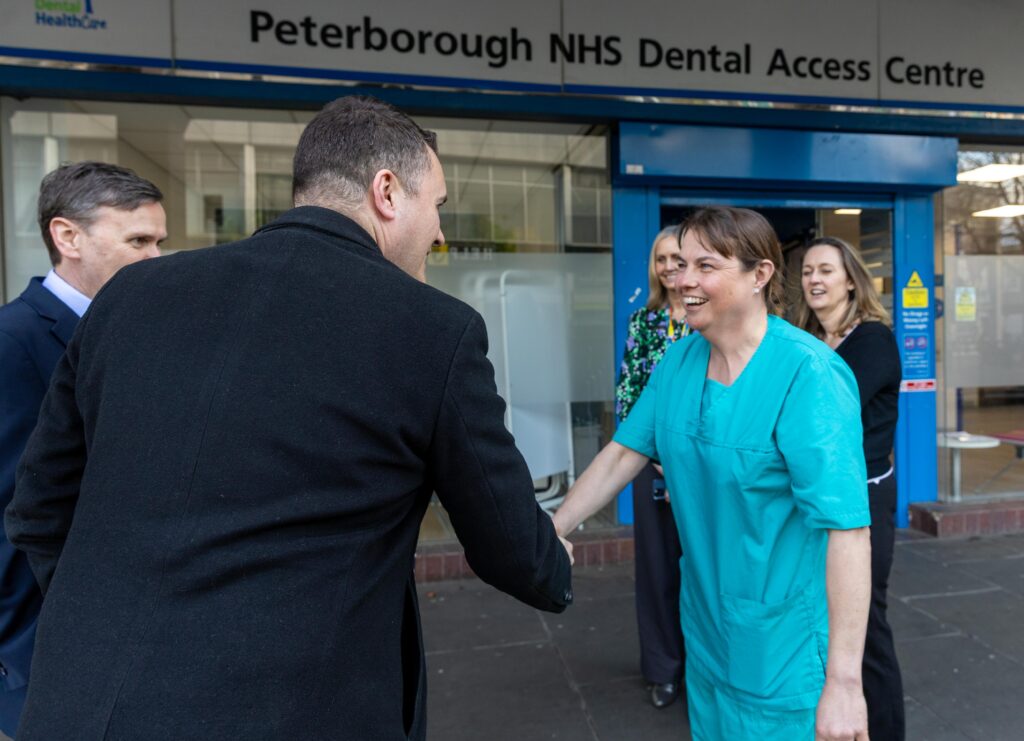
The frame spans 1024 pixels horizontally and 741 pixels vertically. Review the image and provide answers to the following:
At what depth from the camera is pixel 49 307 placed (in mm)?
1714

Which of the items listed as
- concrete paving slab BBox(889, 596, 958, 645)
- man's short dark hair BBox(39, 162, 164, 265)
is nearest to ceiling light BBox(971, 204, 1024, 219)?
concrete paving slab BBox(889, 596, 958, 645)

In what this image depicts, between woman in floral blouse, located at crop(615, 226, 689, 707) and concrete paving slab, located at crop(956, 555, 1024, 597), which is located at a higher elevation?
woman in floral blouse, located at crop(615, 226, 689, 707)

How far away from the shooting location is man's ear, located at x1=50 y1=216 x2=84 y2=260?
1.83 meters

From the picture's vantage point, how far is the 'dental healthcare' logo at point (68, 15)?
158 inches

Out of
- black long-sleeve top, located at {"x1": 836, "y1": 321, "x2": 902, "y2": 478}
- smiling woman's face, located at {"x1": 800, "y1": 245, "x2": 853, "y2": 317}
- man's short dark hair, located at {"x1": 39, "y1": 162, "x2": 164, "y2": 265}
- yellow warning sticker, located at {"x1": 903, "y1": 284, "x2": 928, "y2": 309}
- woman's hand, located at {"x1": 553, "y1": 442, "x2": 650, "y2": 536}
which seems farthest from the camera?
yellow warning sticker, located at {"x1": 903, "y1": 284, "x2": 928, "y2": 309}

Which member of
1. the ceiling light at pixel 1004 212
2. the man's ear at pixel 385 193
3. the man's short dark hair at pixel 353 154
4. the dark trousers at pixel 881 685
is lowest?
the dark trousers at pixel 881 685

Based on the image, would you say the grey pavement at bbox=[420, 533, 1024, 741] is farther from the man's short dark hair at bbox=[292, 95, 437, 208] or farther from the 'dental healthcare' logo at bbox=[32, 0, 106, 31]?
the 'dental healthcare' logo at bbox=[32, 0, 106, 31]

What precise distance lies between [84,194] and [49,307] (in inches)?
12.2

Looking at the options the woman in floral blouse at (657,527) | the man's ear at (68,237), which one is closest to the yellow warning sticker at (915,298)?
the woman in floral blouse at (657,527)

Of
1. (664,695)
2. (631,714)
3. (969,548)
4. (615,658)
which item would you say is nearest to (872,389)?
(664,695)

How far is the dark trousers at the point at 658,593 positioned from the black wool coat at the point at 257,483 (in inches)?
88.6

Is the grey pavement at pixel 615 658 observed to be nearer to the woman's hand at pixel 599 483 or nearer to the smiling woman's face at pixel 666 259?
the woman's hand at pixel 599 483

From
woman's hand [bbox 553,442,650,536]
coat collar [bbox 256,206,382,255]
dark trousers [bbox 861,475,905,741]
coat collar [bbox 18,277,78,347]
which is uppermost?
coat collar [bbox 256,206,382,255]

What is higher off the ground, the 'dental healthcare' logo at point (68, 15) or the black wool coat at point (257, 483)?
the 'dental healthcare' logo at point (68, 15)
